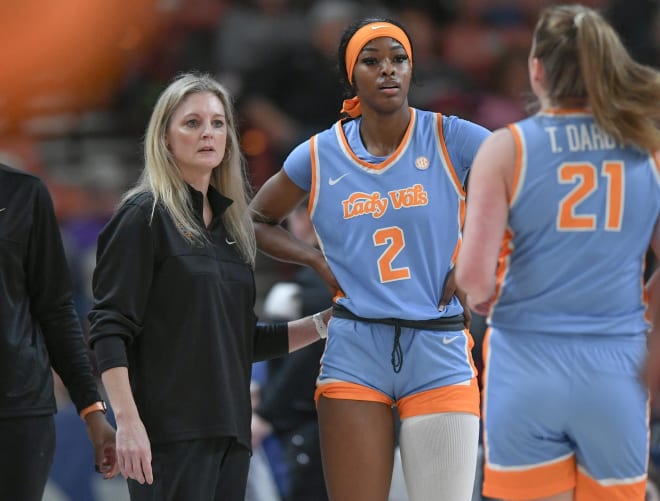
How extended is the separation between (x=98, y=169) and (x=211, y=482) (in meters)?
6.35

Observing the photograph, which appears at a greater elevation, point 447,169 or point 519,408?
point 447,169

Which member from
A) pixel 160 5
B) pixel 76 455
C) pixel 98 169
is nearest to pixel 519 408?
pixel 76 455

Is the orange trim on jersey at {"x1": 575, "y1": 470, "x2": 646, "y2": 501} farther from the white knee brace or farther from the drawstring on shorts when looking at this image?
the drawstring on shorts

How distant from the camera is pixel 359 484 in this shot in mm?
4379

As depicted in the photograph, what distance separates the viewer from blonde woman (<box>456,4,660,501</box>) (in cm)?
359

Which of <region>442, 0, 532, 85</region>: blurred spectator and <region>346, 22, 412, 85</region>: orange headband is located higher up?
<region>346, 22, 412, 85</region>: orange headband

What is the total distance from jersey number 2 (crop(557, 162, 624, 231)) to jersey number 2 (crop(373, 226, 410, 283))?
3.06ft

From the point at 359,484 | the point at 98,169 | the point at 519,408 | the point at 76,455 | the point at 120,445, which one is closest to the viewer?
the point at 519,408

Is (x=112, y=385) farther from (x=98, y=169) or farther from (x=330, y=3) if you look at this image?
(x=330, y=3)

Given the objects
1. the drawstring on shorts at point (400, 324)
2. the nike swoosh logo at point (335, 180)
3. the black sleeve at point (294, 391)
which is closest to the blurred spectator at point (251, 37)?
the black sleeve at point (294, 391)

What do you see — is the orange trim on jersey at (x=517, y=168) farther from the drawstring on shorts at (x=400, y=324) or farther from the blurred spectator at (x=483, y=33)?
the blurred spectator at (x=483, y=33)

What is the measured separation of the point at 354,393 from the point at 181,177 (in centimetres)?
96

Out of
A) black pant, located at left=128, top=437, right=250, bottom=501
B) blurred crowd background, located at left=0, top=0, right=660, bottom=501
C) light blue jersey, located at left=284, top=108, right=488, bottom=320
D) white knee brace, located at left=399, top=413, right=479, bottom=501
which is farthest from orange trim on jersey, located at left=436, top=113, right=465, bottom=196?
blurred crowd background, located at left=0, top=0, right=660, bottom=501

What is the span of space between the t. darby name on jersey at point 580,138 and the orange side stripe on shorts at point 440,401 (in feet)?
3.72
